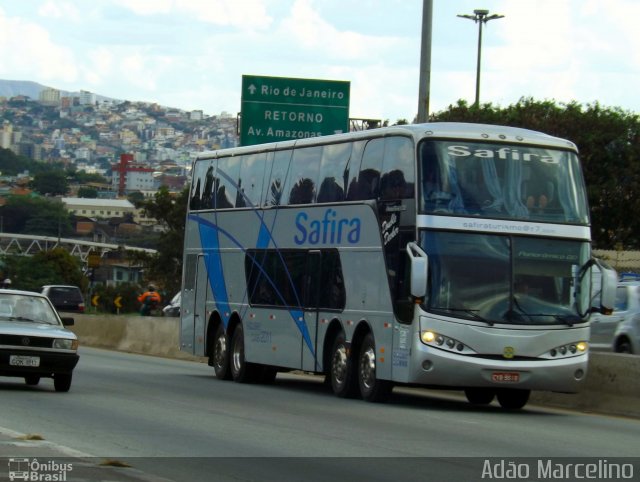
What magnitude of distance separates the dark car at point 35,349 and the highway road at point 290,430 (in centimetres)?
33

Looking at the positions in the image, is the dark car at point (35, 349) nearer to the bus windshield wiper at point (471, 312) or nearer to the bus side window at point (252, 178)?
the bus windshield wiper at point (471, 312)

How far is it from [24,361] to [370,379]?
188 inches

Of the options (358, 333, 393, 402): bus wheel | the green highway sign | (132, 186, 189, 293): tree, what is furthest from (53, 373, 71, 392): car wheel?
(132, 186, 189, 293): tree

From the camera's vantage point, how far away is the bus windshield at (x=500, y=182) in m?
20.2

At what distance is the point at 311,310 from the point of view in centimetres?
2367

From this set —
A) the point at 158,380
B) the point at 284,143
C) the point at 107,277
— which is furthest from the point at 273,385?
the point at 107,277

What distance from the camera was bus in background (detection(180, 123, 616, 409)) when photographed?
1986 cm

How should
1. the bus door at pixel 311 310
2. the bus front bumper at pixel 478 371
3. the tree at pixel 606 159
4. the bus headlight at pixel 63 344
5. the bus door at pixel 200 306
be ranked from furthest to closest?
the tree at pixel 606 159 < the bus door at pixel 200 306 < the bus door at pixel 311 310 < the bus headlight at pixel 63 344 < the bus front bumper at pixel 478 371

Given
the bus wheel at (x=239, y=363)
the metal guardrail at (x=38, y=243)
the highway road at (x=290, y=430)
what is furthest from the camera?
the metal guardrail at (x=38, y=243)

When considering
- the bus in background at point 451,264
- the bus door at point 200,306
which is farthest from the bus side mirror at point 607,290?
the bus door at point 200,306

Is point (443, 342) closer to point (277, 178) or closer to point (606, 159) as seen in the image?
point (277, 178)

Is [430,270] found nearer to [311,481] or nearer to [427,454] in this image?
[427,454]

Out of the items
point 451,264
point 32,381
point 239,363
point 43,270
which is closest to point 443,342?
point 451,264

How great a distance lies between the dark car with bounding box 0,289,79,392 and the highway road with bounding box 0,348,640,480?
0.33 m
